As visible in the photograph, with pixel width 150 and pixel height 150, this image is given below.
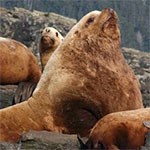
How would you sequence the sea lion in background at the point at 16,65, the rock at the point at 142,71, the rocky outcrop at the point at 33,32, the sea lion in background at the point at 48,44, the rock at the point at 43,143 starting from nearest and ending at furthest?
Result: the rock at the point at 43,143
the sea lion in background at the point at 16,65
the rock at the point at 142,71
the rocky outcrop at the point at 33,32
the sea lion in background at the point at 48,44

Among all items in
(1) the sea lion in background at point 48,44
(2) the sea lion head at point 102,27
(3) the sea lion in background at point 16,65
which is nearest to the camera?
(2) the sea lion head at point 102,27

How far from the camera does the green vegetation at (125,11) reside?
158m

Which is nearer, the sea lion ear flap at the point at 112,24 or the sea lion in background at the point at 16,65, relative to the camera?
the sea lion ear flap at the point at 112,24

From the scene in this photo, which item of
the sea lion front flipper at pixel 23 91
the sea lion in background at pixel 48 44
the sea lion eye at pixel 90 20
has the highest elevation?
the sea lion eye at pixel 90 20

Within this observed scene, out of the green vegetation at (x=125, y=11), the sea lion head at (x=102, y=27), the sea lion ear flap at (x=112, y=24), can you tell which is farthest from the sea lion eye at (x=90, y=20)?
the green vegetation at (x=125, y=11)

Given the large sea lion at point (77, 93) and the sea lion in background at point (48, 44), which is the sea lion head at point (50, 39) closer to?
the sea lion in background at point (48, 44)

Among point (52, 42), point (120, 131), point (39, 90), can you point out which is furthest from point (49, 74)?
point (52, 42)

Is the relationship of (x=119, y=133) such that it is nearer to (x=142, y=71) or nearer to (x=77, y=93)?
(x=77, y=93)

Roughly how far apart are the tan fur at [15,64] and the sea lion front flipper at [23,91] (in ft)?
1.15

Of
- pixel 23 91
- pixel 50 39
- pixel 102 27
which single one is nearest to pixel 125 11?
pixel 50 39

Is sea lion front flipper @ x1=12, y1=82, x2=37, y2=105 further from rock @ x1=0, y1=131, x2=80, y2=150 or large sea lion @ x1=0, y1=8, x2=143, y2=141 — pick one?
rock @ x1=0, y1=131, x2=80, y2=150

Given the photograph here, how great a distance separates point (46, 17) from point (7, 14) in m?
2.17

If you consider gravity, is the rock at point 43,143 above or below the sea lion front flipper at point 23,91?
above

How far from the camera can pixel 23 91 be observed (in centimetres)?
1022
